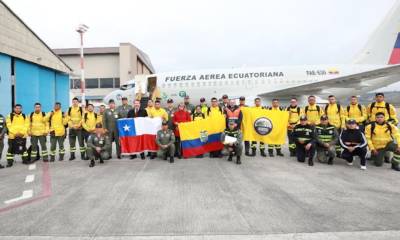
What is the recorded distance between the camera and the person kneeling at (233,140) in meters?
7.04

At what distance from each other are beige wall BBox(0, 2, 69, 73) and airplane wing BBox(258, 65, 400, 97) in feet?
57.5

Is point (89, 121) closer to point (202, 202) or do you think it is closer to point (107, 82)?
point (202, 202)

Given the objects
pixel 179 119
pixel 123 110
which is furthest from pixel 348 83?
pixel 123 110

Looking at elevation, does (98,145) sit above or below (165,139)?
below

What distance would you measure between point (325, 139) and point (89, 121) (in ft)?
23.1

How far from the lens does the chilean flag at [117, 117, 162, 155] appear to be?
8016 millimetres

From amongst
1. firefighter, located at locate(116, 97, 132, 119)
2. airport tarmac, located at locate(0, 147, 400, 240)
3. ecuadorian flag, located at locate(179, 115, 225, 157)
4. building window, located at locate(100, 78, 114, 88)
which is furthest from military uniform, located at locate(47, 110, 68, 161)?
building window, located at locate(100, 78, 114, 88)

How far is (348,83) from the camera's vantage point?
48.8ft

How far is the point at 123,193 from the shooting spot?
4672 millimetres

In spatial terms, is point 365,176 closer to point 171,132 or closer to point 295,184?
point 295,184

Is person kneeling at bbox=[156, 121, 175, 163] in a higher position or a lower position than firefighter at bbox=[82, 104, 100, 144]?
lower

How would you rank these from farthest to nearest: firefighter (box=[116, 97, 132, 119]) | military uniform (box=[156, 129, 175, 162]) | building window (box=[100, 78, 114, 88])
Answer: building window (box=[100, 78, 114, 88]) → firefighter (box=[116, 97, 132, 119]) → military uniform (box=[156, 129, 175, 162])

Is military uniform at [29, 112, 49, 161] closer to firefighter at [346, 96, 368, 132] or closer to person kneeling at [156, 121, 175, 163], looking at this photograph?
person kneeling at [156, 121, 175, 163]

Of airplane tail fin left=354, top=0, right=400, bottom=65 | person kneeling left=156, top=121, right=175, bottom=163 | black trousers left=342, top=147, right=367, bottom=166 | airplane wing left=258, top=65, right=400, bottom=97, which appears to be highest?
airplane tail fin left=354, top=0, right=400, bottom=65
